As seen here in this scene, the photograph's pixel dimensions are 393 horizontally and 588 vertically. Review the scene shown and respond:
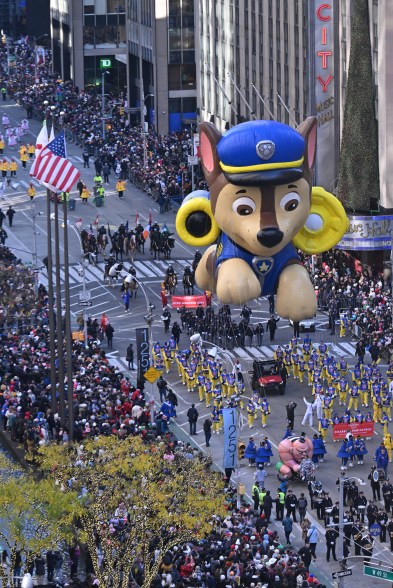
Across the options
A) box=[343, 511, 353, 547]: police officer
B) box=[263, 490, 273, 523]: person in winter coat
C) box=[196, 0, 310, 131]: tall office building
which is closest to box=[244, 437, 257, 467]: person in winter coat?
box=[263, 490, 273, 523]: person in winter coat

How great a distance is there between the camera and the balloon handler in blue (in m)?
69.2

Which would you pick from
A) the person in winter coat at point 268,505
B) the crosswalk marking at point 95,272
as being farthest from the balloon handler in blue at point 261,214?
the crosswalk marking at point 95,272

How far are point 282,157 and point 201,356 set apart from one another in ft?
63.9

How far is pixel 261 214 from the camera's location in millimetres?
69875

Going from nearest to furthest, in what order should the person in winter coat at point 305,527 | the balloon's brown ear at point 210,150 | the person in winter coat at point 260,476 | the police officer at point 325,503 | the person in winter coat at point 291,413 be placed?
1. the person in winter coat at point 305,527
2. the police officer at point 325,503
3. the balloon's brown ear at point 210,150
4. the person in winter coat at point 260,476
5. the person in winter coat at point 291,413

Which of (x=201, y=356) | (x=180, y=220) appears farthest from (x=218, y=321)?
(x=180, y=220)

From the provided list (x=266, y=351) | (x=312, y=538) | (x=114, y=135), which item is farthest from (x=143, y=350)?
(x=114, y=135)

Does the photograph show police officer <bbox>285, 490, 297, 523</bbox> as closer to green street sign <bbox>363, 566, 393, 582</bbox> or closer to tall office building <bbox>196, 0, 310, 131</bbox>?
green street sign <bbox>363, 566, 393, 582</bbox>

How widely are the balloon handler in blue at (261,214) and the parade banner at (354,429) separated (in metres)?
5.56

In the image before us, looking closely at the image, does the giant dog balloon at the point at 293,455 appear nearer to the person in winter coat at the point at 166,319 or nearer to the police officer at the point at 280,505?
the police officer at the point at 280,505

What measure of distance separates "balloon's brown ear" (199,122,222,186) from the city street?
33.9 feet

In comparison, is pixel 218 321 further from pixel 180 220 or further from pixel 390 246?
pixel 180 220

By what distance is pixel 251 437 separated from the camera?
78750 millimetres

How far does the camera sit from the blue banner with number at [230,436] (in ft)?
239
